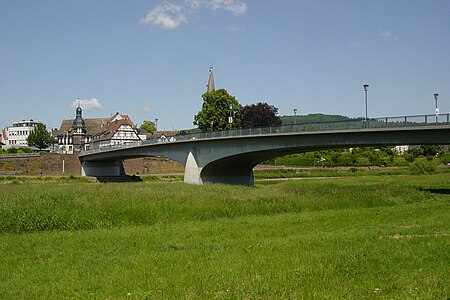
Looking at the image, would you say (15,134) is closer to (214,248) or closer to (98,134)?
(98,134)

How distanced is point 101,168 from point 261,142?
45.9m

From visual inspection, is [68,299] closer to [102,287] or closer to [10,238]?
[102,287]

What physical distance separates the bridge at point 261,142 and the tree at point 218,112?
22.8m

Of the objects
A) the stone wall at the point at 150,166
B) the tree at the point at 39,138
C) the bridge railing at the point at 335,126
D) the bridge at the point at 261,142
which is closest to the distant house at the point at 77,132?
the tree at the point at 39,138

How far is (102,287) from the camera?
10664 mm

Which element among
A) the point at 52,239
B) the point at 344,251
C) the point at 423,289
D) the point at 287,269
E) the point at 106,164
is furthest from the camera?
the point at 106,164

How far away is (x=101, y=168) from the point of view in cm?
8662

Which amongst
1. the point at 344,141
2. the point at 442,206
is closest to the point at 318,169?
the point at 344,141

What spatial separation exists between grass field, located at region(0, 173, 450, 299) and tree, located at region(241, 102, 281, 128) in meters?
67.9

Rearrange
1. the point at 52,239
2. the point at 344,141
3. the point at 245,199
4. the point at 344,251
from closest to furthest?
the point at 344,251 < the point at 52,239 < the point at 245,199 < the point at 344,141

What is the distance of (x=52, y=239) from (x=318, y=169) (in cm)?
7717

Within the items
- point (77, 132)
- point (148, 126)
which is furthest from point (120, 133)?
point (148, 126)

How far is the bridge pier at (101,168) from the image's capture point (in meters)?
85.7

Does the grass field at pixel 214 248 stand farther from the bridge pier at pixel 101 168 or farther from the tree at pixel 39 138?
the tree at pixel 39 138
